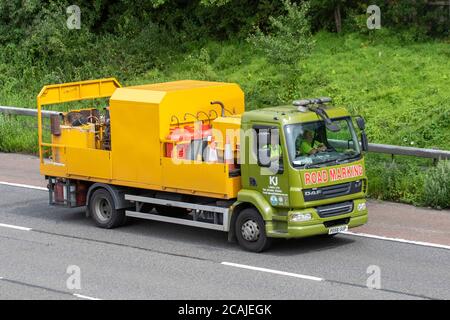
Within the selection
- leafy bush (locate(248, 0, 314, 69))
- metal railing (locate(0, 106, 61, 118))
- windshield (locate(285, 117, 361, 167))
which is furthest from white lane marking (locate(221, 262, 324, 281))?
metal railing (locate(0, 106, 61, 118))

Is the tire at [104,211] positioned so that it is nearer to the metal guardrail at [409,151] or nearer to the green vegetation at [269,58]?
the metal guardrail at [409,151]

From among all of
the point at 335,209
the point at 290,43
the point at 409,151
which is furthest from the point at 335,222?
the point at 290,43

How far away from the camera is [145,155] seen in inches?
702

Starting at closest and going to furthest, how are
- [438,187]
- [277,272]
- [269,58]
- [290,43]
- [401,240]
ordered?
[277,272]
[401,240]
[438,187]
[290,43]
[269,58]

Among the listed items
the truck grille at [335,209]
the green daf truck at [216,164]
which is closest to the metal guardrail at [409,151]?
the green daf truck at [216,164]

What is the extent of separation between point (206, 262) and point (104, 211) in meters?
3.32

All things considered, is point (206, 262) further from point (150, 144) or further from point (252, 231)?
point (150, 144)

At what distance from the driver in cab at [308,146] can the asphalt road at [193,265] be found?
1.62m

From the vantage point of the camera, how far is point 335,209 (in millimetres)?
16828

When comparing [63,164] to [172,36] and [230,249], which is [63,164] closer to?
[230,249]

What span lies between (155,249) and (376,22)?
39.4ft

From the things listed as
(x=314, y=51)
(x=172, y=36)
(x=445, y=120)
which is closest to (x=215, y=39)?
(x=172, y=36)

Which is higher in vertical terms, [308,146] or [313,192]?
[308,146]

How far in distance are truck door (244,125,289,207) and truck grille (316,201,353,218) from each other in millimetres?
604
